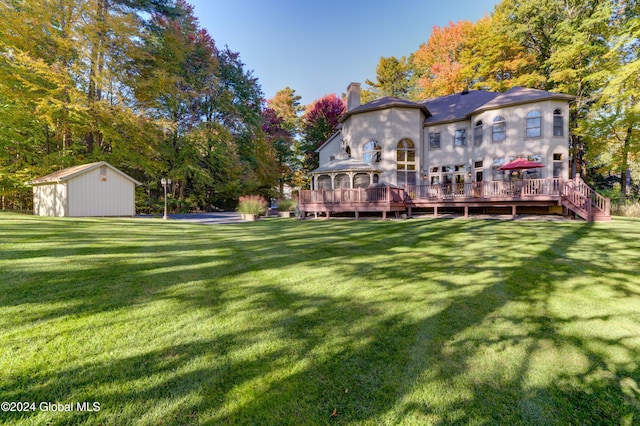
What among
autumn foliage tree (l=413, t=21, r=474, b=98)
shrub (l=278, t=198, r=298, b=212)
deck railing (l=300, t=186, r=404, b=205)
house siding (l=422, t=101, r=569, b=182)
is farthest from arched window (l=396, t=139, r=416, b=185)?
autumn foliage tree (l=413, t=21, r=474, b=98)

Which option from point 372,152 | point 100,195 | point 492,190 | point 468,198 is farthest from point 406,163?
point 100,195

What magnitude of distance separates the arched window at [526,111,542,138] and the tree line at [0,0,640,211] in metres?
2.94

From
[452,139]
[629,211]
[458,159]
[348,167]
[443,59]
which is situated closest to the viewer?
[629,211]

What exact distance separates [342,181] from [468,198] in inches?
285

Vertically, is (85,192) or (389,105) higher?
(389,105)

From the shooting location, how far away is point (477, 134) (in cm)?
1797

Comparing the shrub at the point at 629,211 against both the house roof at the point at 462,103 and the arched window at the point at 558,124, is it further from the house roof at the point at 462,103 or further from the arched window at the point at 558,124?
the house roof at the point at 462,103

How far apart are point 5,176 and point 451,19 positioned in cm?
4033

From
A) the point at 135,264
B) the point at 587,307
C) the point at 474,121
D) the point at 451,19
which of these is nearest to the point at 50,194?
the point at 135,264

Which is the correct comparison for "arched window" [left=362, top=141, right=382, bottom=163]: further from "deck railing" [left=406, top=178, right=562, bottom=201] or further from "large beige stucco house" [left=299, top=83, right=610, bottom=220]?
"deck railing" [left=406, top=178, right=562, bottom=201]

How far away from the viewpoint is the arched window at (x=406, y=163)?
62.5 feet

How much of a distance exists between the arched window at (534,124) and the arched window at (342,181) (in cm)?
1078

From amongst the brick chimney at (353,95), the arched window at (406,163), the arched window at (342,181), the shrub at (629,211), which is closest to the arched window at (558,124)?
the shrub at (629,211)

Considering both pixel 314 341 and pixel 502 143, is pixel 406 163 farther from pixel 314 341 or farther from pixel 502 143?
pixel 314 341
